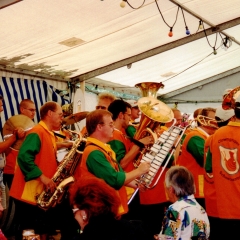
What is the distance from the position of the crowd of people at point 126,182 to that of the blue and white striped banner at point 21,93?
149 centimetres

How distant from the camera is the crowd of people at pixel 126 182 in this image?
6.61 feet

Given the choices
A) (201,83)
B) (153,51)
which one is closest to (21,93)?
(153,51)

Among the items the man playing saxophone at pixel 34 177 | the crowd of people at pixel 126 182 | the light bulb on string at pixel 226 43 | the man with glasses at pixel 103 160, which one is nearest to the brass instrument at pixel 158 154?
the crowd of people at pixel 126 182

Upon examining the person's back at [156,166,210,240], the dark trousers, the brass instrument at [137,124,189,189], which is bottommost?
the dark trousers

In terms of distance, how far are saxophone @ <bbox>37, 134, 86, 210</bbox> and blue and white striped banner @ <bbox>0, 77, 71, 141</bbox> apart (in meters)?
2.33

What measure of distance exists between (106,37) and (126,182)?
12.4 feet

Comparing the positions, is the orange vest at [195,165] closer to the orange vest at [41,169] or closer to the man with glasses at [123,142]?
the man with glasses at [123,142]

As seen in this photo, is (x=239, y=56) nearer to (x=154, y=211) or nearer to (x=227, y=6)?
(x=227, y=6)

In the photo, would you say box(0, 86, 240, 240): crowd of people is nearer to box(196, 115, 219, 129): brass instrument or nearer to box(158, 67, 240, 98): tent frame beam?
box(196, 115, 219, 129): brass instrument

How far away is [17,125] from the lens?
475 centimetres

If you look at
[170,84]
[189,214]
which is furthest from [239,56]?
[189,214]

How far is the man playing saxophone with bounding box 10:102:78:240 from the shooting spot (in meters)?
3.92

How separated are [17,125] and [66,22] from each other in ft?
5.52

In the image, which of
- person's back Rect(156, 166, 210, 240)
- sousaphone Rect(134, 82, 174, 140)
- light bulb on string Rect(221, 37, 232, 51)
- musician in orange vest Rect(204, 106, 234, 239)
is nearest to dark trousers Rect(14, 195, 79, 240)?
sousaphone Rect(134, 82, 174, 140)
